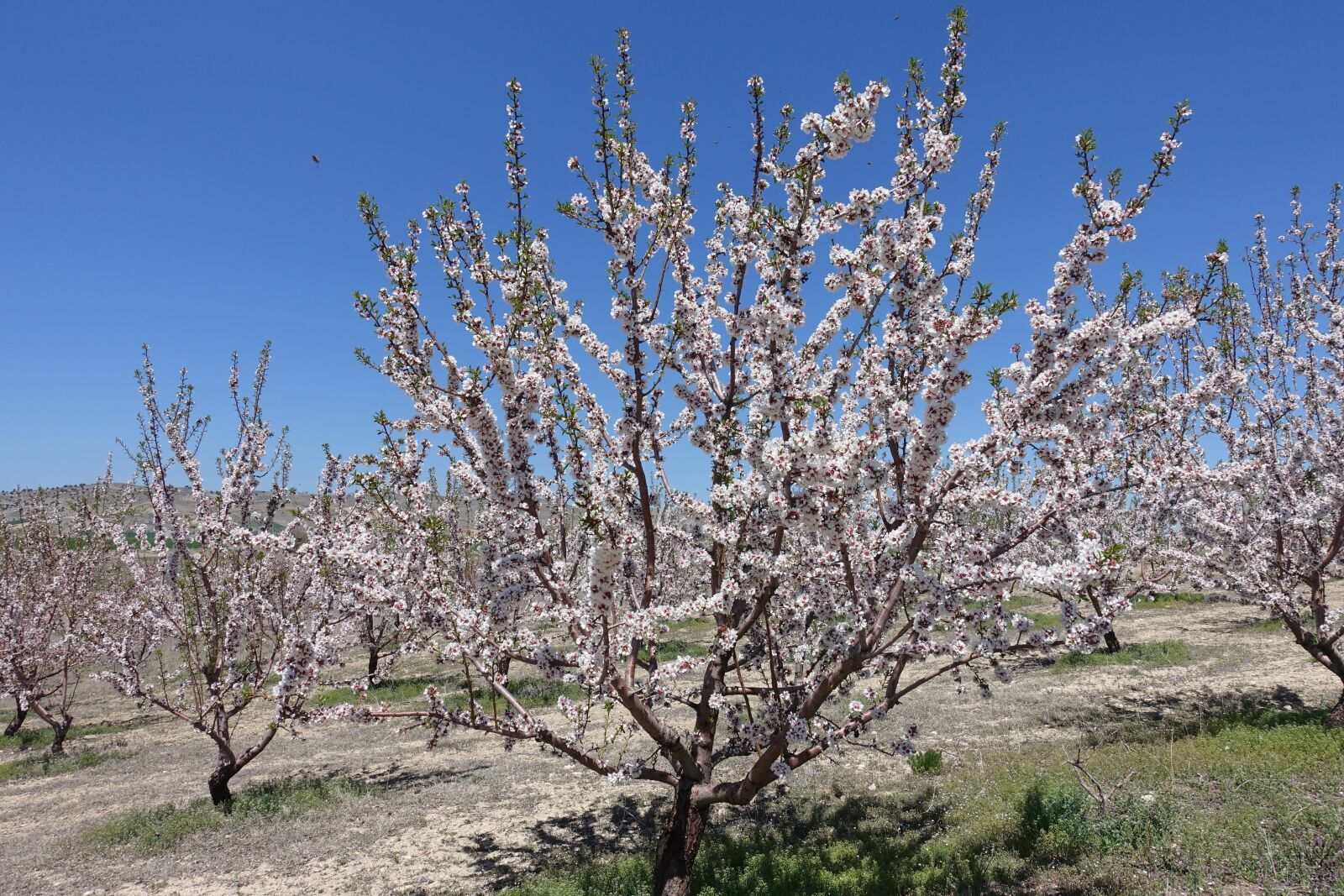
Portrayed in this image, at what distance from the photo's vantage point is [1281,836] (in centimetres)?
638

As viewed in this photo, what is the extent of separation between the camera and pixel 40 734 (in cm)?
1803

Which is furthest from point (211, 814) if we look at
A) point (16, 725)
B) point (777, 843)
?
point (16, 725)

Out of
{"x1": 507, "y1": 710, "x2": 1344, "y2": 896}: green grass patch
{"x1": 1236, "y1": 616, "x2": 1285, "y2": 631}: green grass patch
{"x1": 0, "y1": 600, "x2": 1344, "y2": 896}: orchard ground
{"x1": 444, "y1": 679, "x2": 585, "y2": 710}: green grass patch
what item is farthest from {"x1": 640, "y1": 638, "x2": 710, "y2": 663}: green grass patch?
{"x1": 1236, "y1": 616, "x2": 1285, "y2": 631}: green grass patch

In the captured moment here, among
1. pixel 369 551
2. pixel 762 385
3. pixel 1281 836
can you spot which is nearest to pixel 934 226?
pixel 762 385

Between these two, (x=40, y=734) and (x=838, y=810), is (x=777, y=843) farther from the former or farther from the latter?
(x=40, y=734)

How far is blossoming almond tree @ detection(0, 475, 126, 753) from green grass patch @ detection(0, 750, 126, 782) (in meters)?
0.64

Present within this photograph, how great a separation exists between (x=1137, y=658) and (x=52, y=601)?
2855 cm

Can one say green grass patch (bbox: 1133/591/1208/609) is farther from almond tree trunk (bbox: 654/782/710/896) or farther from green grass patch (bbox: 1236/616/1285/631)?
almond tree trunk (bbox: 654/782/710/896)

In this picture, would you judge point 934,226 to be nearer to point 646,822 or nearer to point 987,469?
point 987,469

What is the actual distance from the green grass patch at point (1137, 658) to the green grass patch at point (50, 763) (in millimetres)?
23104

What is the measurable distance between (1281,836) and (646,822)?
742cm

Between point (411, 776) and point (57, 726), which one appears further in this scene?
point (57, 726)

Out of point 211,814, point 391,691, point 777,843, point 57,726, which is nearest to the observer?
point 777,843

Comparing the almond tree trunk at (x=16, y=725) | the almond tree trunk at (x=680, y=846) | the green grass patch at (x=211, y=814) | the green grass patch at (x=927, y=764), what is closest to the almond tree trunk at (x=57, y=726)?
the almond tree trunk at (x=16, y=725)
